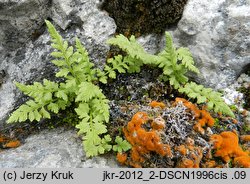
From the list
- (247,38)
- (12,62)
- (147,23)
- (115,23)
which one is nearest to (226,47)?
(247,38)

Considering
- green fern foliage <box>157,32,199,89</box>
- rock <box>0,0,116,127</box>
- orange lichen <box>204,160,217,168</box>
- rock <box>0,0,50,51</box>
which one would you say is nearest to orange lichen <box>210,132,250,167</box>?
orange lichen <box>204,160,217,168</box>

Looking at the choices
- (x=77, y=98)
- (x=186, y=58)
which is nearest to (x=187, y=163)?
(x=186, y=58)

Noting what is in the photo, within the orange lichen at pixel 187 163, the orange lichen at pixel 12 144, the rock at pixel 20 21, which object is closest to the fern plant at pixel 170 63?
the orange lichen at pixel 187 163

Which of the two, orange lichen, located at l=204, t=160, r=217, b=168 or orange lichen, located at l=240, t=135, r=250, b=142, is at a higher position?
orange lichen, located at l=240, t=135, r=250, b=142

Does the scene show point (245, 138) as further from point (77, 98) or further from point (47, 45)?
point (47, 45)

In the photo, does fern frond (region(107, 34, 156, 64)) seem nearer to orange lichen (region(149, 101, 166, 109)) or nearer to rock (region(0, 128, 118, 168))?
orange lichen (region(149, 101, 166, 109))

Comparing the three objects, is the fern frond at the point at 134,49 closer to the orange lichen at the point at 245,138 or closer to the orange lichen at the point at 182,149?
the orange lichen at the point at 182,149
